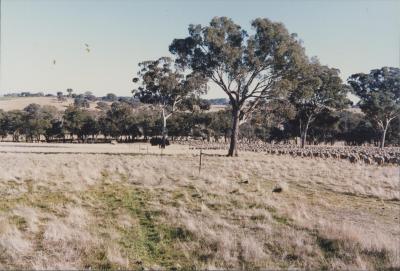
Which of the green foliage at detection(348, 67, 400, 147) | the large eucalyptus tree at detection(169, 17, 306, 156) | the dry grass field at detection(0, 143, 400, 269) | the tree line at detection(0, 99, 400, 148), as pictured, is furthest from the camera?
the tree line at detection(0, 99, 400, 148)

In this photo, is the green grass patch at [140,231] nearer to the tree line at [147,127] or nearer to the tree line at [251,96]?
the tree line at [251,96]

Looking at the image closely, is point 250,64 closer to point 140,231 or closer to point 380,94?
point 140,231

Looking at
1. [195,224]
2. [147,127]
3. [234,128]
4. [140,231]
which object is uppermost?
[234,128]

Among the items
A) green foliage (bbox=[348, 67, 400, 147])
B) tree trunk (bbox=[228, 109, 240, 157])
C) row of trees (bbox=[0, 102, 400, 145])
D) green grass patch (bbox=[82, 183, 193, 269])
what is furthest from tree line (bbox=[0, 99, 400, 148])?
green grass patch (bbox=[82, 183, 193, 269])

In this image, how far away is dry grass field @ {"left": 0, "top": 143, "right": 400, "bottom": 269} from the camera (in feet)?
30.9

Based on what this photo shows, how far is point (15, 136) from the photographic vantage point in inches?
4220

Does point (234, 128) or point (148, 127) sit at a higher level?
point (234, 128)

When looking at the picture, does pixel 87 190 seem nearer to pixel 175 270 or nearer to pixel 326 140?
pixel 175 270

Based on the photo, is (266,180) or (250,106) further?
(250,106)

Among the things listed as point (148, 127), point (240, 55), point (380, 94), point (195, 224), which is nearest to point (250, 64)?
point (240, 55)

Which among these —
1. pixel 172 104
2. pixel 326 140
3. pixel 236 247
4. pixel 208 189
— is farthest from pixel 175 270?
pixel 326 140

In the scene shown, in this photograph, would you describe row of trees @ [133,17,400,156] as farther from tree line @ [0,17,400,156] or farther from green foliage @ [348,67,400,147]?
green foliage @ [348,67,400,147]

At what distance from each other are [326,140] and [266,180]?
88.1m

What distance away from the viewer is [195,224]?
1213 centimetres
